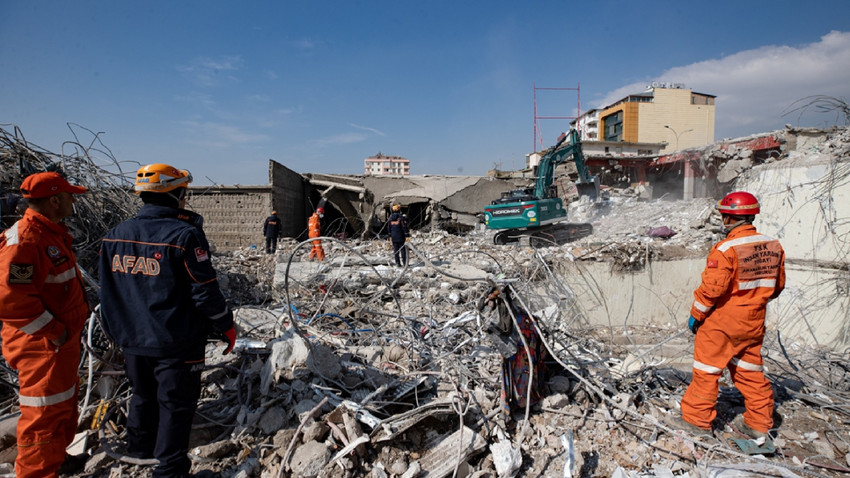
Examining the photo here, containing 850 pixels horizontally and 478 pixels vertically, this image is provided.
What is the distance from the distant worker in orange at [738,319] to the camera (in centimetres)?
234

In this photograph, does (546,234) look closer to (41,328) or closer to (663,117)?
(41,328)

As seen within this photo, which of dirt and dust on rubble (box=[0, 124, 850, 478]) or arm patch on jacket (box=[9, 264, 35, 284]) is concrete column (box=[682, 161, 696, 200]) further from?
arm patch on jacket (box=[9, 264, 35, 284])

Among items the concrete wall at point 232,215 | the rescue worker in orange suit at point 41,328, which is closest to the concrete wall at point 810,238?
the rescue worker in orange suit at point 41,328

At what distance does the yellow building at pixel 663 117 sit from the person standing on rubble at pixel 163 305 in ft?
124

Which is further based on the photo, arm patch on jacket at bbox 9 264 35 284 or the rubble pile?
the rubble pile

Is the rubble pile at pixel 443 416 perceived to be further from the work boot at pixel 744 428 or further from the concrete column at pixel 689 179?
the concrete column at pixel 689 179

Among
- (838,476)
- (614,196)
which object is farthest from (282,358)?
(614,196)

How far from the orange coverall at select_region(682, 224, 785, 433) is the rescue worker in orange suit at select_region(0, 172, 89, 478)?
356cm

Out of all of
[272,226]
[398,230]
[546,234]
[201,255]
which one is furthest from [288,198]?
[201,255]

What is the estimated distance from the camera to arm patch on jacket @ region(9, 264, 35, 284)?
1.81 m

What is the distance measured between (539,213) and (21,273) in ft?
33.1

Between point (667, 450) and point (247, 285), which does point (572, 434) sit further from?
point (247, 285)

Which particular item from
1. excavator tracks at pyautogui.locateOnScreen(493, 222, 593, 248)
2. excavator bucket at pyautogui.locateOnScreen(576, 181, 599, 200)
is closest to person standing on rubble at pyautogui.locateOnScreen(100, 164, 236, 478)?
excavator tracks at pyautogui.locateOnScreen(493, 222, 593, 248)

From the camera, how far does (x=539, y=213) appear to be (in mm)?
10531
